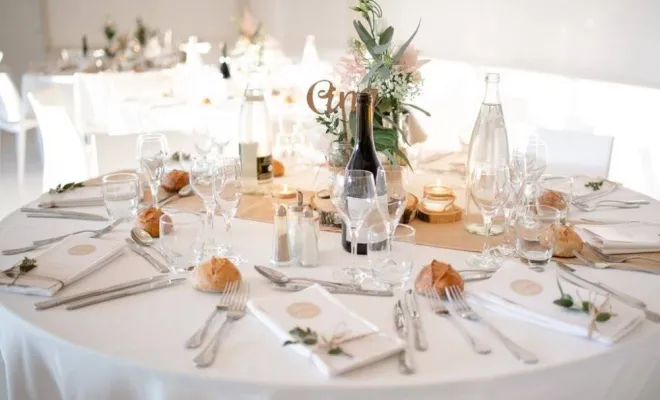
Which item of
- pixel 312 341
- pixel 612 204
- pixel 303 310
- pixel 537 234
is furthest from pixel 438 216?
pixel 312 341

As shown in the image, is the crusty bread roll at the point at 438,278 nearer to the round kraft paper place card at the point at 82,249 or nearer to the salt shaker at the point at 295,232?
→ the salt shaker at the point at 295,232

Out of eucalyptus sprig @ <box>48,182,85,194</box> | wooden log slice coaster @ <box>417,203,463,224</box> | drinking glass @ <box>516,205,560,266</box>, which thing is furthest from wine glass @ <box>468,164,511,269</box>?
eucalyptus sprig @ <box>48,182,85,194</box>

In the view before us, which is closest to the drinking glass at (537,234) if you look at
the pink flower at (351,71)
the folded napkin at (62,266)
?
the pink flower at (351,71)

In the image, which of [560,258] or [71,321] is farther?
[560,258]

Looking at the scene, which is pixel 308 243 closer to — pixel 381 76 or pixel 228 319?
pixel 228 319

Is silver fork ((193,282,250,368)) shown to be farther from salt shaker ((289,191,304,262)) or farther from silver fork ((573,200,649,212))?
silver fork ((573,200,649,212))

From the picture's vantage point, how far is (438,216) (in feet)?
6.35

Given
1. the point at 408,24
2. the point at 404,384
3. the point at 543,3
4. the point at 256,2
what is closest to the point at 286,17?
the point at 256,2

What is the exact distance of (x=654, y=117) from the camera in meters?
3.69

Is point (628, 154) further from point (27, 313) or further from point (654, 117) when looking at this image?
point (27, 313)

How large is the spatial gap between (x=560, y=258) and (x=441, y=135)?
3.29m

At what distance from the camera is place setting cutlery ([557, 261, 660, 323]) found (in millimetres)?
1363

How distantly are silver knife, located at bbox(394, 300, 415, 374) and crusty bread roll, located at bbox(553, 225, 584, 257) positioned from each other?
1.60ft

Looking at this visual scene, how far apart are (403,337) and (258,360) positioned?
267mm
